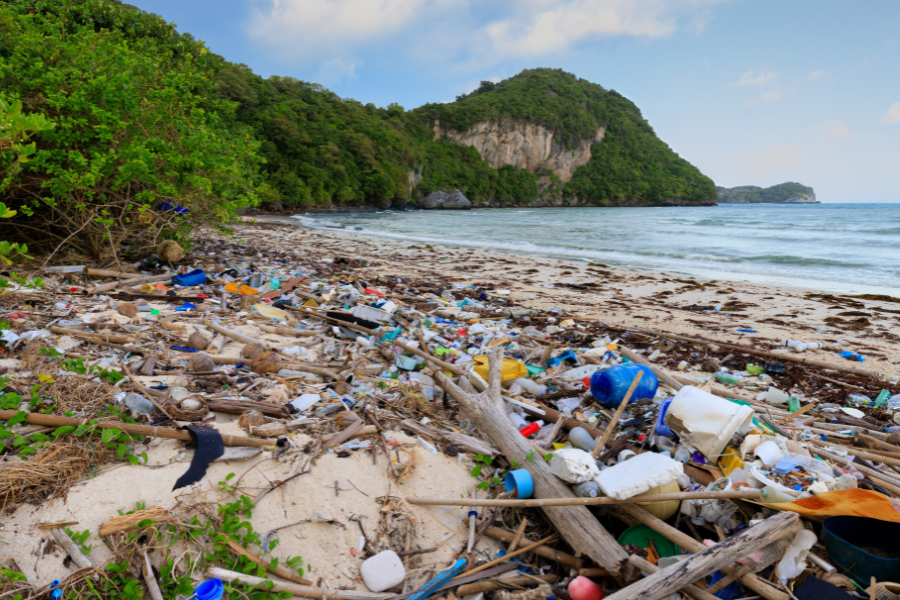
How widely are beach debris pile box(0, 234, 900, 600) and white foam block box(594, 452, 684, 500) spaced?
1 centimetres

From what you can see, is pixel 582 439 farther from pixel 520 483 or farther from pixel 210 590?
pixel 210 590

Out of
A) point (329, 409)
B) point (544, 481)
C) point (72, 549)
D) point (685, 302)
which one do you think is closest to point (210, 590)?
point (72, 549)

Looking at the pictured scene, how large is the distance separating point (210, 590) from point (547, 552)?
1.46m

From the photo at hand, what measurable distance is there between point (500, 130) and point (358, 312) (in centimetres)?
9545

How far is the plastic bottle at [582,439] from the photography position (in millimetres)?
2811

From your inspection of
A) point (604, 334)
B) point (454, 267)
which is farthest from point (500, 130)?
point (604, 334)

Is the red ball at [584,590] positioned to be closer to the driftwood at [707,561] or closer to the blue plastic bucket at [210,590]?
the driftwood at [707,561]

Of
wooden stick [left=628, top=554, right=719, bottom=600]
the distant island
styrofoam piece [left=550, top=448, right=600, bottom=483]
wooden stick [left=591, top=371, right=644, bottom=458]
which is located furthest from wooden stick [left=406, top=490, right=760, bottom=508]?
the distant island

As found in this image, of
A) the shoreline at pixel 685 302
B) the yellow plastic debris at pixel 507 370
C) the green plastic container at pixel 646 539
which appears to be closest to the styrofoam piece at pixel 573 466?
the green plastic container at pixel 646 539

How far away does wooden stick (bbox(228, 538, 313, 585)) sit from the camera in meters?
1.87

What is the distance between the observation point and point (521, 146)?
3748 inches

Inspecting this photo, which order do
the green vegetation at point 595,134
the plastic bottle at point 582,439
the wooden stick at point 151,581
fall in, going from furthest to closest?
the green vegetation at point 595,134
the plastic bottle at point 582,439
the wooden stick at point 151,581

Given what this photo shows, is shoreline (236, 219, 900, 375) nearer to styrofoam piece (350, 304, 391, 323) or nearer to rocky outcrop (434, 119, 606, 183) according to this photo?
styrofoam piece (350, 304, 391, 323)

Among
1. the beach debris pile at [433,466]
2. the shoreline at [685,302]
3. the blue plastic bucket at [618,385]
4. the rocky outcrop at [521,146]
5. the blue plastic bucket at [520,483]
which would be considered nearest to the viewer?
the beach debris pile at [433,466]
